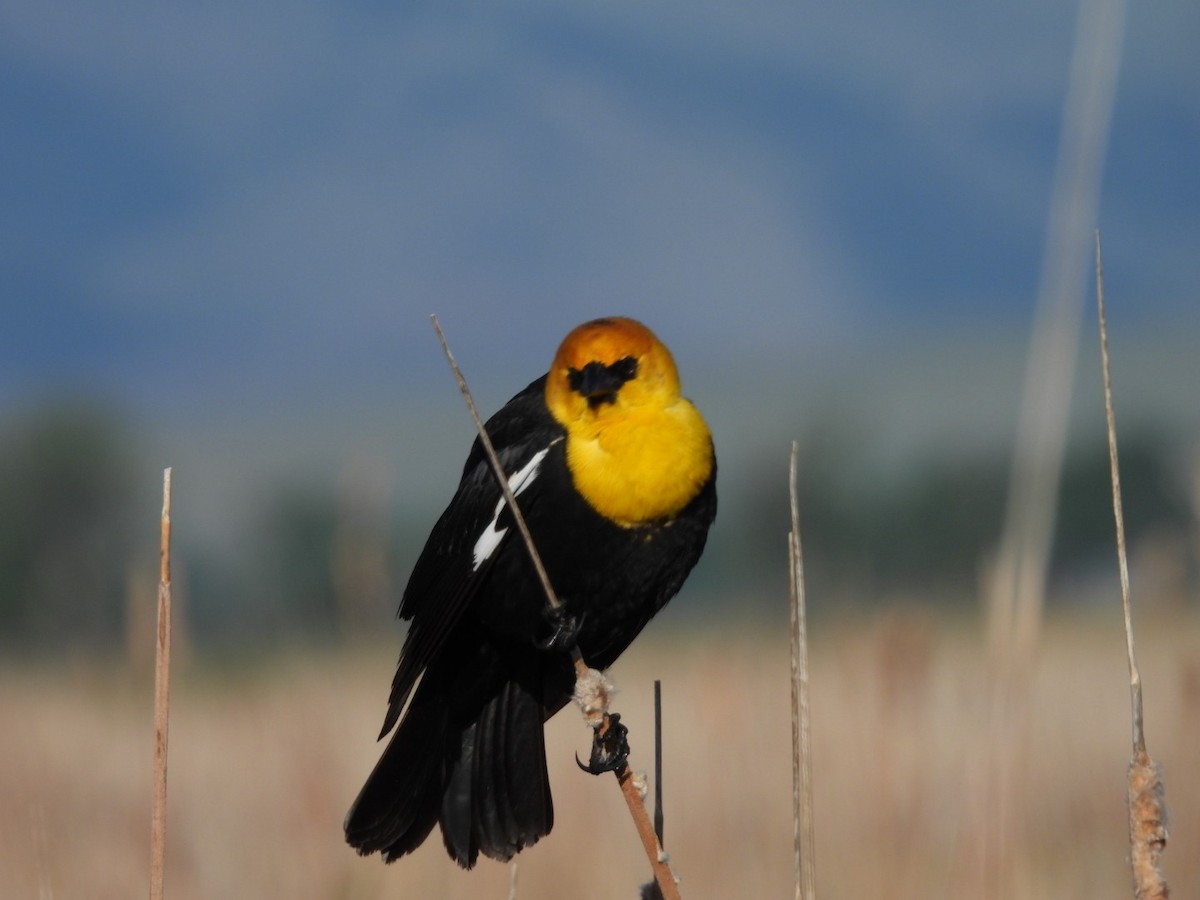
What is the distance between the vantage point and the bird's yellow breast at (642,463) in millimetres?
2682

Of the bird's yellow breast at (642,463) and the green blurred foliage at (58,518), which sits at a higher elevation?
the green blurred foliage at (58,518)

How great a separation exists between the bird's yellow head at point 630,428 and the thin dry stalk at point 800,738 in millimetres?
665

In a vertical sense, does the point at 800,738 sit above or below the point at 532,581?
Result: below

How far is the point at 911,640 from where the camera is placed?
3.17 metres

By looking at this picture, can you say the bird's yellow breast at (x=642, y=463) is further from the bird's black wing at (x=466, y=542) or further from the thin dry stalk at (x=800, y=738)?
the thin dry stalk at (x=800, y=738)

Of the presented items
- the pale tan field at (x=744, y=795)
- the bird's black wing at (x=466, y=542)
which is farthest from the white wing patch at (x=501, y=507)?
the pale tan field at (x=744, y=795)

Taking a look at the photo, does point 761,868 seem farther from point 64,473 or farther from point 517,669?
point 64,473

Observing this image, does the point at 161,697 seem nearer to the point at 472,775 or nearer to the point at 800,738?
the point at 800,738

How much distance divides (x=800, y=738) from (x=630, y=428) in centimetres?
90

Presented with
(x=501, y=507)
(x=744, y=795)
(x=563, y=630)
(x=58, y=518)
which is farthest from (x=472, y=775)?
(x=58, y=518)

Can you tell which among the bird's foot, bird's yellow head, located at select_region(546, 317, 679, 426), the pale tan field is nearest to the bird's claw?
the bird's foot

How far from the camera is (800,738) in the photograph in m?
1.95

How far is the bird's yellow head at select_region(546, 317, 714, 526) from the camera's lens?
8.81 ft

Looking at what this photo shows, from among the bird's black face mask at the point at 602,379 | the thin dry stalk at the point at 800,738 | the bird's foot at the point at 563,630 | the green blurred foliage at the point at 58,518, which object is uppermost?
the green blurred foliage at the point at 58,518
